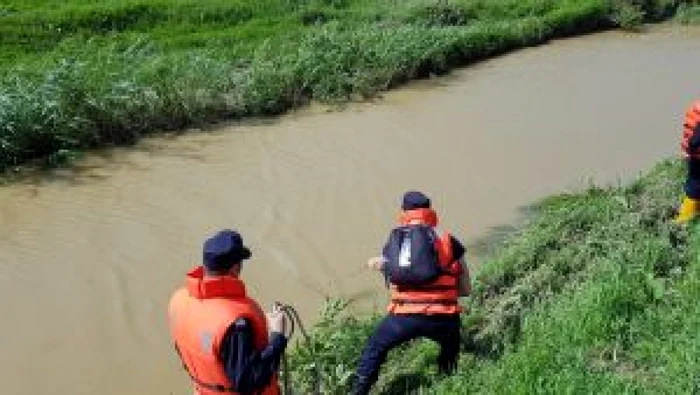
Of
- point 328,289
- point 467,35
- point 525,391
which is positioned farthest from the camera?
point 467,35

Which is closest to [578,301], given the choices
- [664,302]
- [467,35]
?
[664,302]

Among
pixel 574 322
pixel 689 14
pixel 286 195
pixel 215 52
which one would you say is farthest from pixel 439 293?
pixel 689 14

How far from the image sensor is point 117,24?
55.6ft

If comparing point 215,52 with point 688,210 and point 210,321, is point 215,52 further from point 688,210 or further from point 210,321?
point 210,321

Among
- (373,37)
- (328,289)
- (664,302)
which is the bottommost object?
(328,289)

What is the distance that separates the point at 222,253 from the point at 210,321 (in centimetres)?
34

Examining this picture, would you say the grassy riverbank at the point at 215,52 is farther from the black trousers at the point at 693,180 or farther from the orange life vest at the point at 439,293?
the orange life vest at the point at 439,293

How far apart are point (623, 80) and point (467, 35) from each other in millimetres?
2941

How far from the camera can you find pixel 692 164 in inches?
335

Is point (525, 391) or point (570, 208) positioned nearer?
point (525, 391)

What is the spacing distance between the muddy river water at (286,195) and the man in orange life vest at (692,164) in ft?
6.79

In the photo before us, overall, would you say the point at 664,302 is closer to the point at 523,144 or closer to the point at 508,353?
the point at 508,353

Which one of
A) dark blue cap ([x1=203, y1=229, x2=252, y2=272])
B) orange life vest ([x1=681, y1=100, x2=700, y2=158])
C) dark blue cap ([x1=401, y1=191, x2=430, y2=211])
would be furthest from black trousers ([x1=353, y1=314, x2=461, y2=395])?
orange life vest ([x1=681, y1=100, x2=700, y2=158])

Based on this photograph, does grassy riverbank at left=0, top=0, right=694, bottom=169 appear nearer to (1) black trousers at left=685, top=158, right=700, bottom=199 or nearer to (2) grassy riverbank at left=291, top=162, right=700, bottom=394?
(2) grassy riverbank at left=291, top=162, right=700, bottom=394
